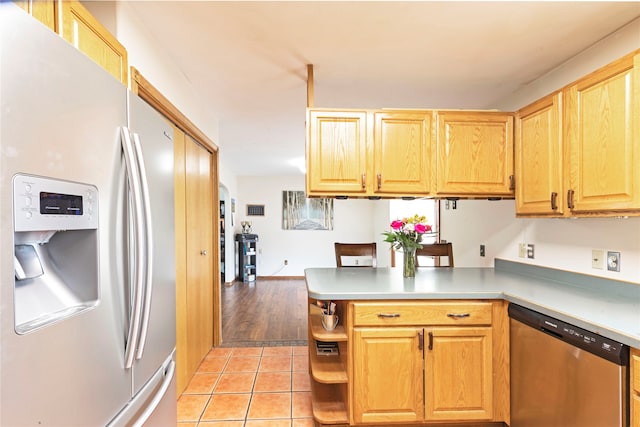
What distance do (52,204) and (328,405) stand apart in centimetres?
188

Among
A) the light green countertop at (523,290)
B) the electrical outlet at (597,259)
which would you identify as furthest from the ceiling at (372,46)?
the light green countertop at (523,290)

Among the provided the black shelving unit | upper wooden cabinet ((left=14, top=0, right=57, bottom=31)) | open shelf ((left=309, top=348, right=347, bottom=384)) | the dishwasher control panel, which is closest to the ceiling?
upper wooden cabinet ((left=14, top=0, right=57, bottom=31))

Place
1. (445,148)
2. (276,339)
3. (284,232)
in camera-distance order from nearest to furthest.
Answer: (445,148) → (276,339) → (284,232)

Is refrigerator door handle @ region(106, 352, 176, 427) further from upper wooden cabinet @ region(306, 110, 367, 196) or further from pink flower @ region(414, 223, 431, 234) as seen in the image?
pink flower @ region(414, 223, 431, 234)

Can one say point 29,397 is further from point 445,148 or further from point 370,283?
point 445,148

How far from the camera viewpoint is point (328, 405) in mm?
1966

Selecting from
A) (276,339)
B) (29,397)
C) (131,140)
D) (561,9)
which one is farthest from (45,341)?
(276,339)

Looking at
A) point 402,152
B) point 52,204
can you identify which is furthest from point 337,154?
point 52,204

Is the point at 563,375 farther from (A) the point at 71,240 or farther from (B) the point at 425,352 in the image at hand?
(A) the point at 71,240

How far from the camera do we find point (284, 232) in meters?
7.21

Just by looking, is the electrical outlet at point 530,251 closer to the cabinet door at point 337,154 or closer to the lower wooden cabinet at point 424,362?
the lower wooden cabinet at point 424,362

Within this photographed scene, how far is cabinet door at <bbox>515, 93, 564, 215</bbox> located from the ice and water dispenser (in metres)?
2.15

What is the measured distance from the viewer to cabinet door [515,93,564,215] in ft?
5.95

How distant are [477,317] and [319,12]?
6.00ft
